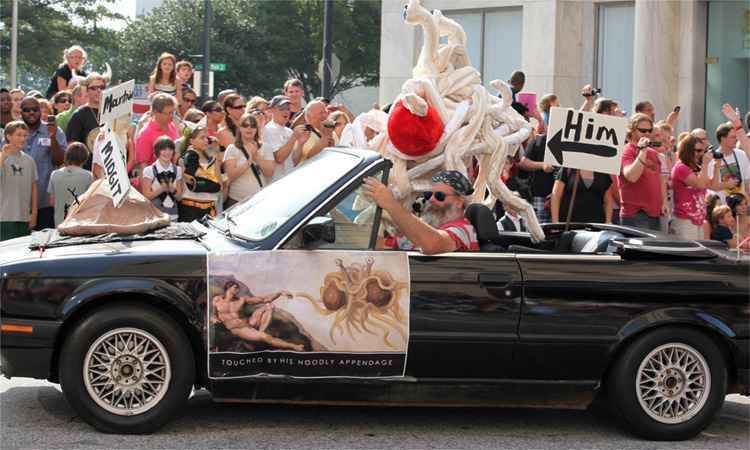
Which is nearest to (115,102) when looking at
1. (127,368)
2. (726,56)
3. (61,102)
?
(127,368)

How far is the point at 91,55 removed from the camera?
6794 cm

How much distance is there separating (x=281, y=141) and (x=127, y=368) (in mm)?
5627

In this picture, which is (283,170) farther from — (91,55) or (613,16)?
(91,55)

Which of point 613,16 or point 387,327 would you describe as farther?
point 613,16

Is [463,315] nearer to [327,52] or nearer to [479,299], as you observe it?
[479,299]

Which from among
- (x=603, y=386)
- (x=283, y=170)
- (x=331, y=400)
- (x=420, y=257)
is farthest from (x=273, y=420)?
(x=283, y=170)

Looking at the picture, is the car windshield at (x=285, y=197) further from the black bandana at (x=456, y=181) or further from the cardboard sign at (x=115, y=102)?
the cardboard sign at (x=115, y=102)

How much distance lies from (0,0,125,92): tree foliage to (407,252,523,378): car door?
1911 inches

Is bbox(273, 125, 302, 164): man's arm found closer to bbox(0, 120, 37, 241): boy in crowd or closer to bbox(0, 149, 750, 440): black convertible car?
bbox(0, 120, 37, 241): boy in crowd

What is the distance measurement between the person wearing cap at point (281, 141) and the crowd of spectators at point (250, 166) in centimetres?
1

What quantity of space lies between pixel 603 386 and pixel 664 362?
37 centimetres

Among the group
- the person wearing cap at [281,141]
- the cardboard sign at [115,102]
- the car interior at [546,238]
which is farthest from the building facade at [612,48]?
the cardboard sign at [115,102]

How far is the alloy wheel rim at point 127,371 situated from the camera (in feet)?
21.5

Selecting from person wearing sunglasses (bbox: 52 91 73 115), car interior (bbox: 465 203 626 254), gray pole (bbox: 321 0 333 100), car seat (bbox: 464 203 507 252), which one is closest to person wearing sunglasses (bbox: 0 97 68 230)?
person wearing sunglasses (bbox: 52 91 73 115)
